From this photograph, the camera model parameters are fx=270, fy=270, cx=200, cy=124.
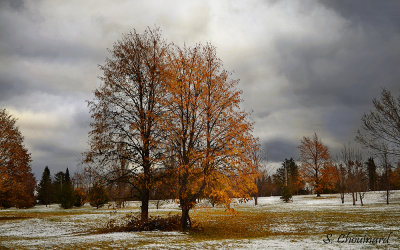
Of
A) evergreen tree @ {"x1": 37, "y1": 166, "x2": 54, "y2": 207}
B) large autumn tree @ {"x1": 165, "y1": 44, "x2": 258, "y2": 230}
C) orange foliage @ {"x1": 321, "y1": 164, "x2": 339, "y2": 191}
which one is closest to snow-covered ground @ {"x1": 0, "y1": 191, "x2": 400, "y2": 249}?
large autumn tree @ {"x1": 165, "y1": 44, "x2": 258, "y2": 230}

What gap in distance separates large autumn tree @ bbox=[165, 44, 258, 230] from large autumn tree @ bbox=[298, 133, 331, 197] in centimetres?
4345

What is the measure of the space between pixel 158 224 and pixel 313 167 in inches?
1821

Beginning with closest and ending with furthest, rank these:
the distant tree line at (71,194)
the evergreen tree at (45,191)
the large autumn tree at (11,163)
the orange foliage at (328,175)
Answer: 1. the distant tree line at (71,194)
2. the large autumn tree at (11,163)
3. the orange foliage at (328,175)
4. the evergreen tree at (45,191)

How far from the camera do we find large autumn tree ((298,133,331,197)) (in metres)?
55.8

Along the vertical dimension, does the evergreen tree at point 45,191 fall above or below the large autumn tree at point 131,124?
below

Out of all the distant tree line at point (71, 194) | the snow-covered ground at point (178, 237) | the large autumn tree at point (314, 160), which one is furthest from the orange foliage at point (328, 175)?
the distant tree line at point (71, 194)

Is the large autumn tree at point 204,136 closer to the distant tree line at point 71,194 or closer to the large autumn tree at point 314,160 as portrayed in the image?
the distant tree line at point 71,194

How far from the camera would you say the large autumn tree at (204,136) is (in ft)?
55.2

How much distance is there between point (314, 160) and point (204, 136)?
4619 centimetres

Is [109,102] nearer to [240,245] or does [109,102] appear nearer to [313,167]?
[240,245]

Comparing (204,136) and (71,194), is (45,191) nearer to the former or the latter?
(71,194)

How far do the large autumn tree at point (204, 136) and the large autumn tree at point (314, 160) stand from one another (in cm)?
4345

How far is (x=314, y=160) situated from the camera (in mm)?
56750

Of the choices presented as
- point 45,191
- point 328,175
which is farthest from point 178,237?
point 45,191
